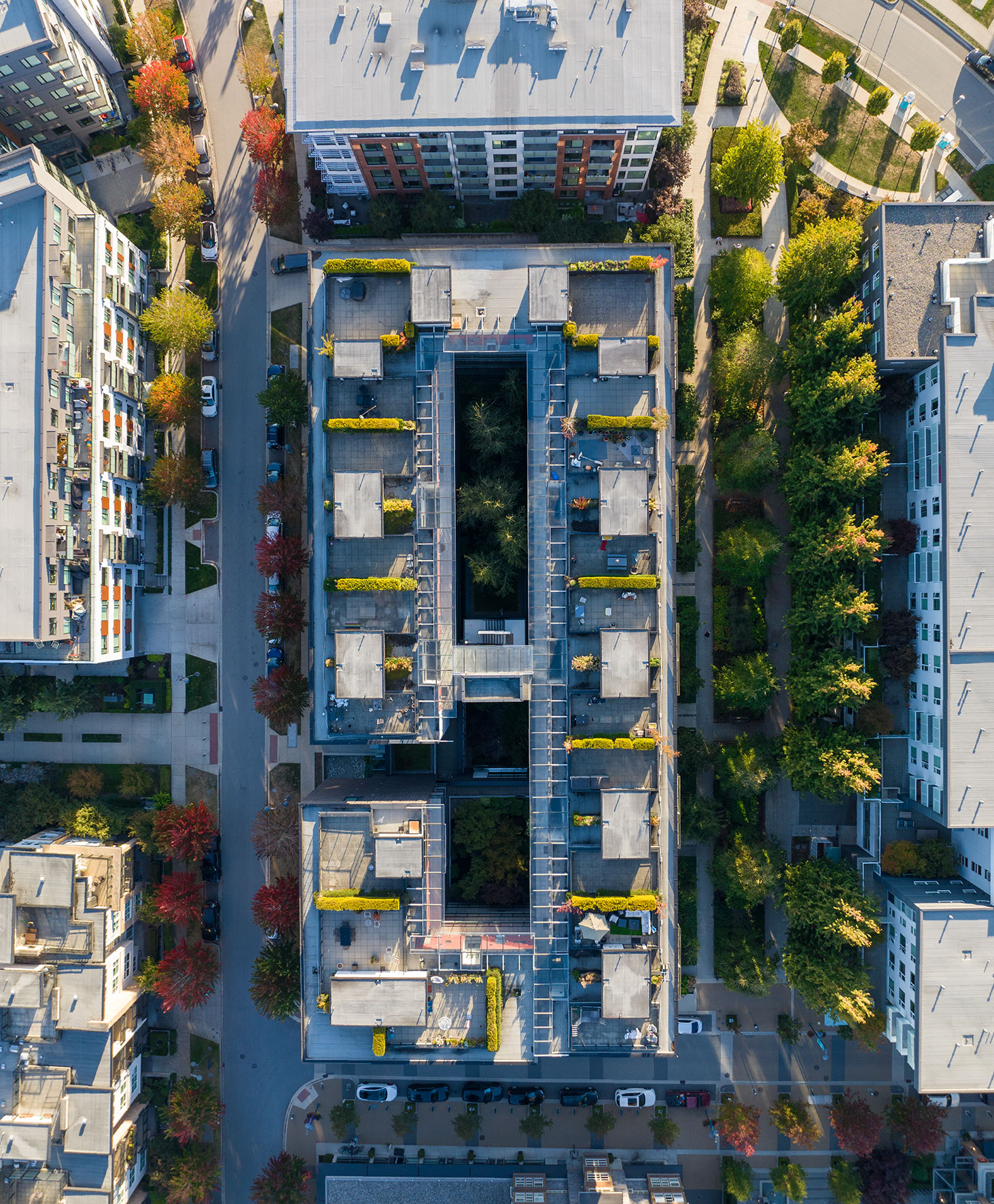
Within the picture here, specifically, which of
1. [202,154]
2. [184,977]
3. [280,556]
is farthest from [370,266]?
[184,977]

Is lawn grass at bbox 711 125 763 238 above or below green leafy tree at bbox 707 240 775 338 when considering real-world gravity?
above

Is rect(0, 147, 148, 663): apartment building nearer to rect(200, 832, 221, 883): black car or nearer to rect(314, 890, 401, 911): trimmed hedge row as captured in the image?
rect(200, 832, 221, 883): black car

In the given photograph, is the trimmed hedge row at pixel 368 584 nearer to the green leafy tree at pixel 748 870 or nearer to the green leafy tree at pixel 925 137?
the green leafy tree at pixel 748 870

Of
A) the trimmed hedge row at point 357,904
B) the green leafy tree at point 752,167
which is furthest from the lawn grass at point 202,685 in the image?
the green leafy tree at point 752,167

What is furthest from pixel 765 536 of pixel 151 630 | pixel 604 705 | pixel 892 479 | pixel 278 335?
pixel 151 630

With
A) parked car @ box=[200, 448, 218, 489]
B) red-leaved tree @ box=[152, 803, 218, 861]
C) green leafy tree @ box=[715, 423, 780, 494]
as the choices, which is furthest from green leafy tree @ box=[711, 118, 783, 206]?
red-leaved tree @ box=[152, 803, 218, 861]

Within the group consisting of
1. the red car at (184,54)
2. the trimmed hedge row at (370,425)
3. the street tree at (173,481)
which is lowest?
the street tree at (173,481)

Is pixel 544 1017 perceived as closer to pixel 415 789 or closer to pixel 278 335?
pixel 415 789
